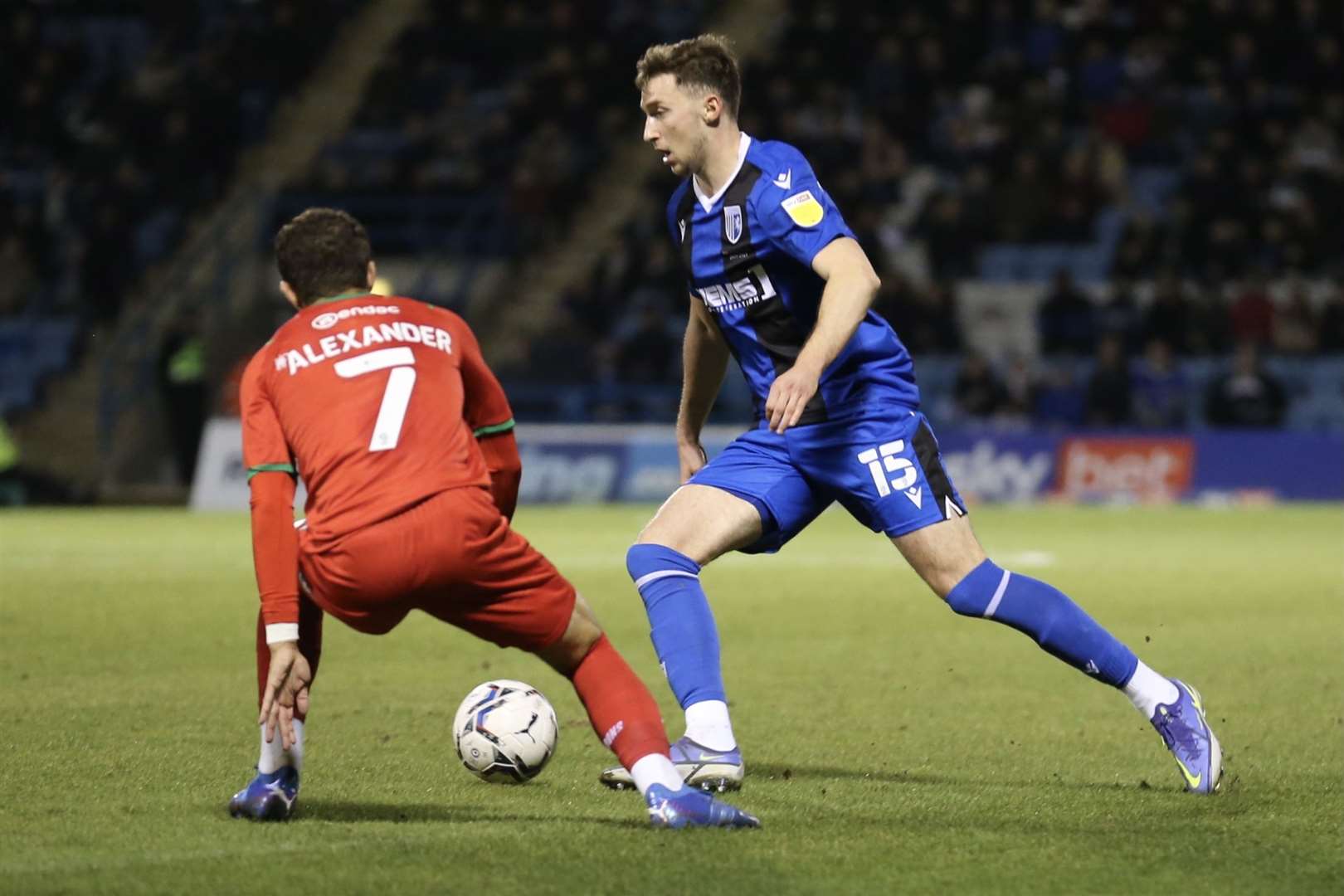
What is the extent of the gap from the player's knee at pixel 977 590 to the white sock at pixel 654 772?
1.14m

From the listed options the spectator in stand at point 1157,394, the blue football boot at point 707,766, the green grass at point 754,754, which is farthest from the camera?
the spectator in stand at point 1157,394

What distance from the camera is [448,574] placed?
15.6 ft

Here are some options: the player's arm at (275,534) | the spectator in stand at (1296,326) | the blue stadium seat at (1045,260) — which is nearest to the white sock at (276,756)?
the player's arm at (275,534)

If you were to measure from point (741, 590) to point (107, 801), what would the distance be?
693 cm

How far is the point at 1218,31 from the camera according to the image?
24.7 metres

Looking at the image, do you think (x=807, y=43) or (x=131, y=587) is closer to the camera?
(x=131, y=587)

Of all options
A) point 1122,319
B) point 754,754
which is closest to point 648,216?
point 1122,319

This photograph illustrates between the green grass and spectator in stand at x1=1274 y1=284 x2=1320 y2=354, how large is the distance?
1003cm

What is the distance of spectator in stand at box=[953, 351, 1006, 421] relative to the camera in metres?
21.3

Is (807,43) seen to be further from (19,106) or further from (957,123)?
(19,106)

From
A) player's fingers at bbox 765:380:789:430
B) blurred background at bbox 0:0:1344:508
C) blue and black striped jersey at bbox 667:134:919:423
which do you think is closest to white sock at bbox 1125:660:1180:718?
blue and black striped jersey at bbox 667:134:919:423

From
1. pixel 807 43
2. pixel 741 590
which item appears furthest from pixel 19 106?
pixel 741 590

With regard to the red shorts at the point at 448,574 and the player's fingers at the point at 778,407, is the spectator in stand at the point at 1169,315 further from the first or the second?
the red shorts at the point at 448,574

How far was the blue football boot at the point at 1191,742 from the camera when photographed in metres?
5.54
